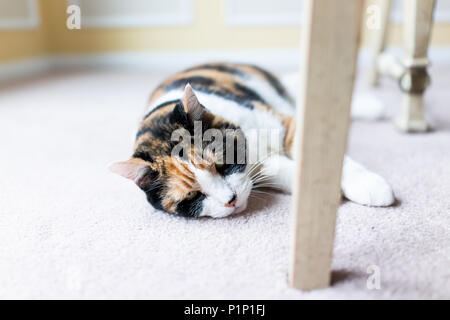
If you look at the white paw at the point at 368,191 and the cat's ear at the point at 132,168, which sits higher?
the cat's ear at the point at 132,168

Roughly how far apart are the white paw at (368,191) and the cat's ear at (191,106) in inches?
16.3

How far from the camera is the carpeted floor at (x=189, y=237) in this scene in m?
0.67

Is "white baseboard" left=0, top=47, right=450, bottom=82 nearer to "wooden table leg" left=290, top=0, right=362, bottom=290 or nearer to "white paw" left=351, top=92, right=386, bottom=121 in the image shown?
"white paw" left=351, top=92, right=386, bottom=121

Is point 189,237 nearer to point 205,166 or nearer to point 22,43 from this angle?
point 205,166

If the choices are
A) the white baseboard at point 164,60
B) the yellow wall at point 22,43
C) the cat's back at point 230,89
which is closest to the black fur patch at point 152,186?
the cat's back at point 230,89

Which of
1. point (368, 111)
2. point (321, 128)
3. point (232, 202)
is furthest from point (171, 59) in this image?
point (321, 128)

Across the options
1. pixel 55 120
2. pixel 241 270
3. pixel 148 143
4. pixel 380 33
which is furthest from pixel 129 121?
pixel 380 33

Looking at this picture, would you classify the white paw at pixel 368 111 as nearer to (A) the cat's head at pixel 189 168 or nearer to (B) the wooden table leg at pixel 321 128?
(A) the cat's head at pixel 189 168

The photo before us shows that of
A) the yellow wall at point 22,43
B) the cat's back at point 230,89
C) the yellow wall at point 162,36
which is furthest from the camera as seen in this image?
the yellow wall at point 162,36

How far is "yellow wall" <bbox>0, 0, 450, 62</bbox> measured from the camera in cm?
309

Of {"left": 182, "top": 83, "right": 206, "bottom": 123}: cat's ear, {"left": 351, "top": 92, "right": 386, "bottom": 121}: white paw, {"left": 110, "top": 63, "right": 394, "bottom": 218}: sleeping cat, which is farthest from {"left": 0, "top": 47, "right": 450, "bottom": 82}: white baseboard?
{"left": 182, "top": 83, "right": 206, "bottom": 123}: cat's ear

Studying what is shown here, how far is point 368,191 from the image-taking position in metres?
0.88

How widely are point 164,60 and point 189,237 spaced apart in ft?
8.88

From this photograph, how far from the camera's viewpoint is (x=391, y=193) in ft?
2.93
